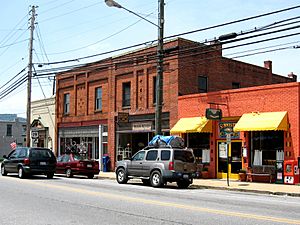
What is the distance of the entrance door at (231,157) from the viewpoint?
78.3ft

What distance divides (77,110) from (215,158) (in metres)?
15.4

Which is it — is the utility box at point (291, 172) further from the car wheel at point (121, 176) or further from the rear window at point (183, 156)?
the car wheel at point (121, 176)

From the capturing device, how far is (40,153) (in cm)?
2394

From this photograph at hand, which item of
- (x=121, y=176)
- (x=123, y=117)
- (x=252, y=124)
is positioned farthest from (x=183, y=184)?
(x=123, y=117)

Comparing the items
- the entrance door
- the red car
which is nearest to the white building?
the red car

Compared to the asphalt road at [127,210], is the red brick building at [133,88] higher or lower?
higher

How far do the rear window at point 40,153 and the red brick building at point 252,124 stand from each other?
323 inches

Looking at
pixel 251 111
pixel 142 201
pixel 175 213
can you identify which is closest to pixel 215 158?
pixel 251 111

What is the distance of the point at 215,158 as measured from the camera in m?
24.8

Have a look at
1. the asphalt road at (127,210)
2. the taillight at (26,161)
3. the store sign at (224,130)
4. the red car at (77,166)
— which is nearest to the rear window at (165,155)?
the asphalt road at (127,210)

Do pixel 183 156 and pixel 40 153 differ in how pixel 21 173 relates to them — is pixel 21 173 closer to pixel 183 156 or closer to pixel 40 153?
pixel 40 153

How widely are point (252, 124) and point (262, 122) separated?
1.66 feet

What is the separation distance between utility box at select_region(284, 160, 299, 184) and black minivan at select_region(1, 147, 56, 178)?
1201cm

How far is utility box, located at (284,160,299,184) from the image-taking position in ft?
67.9
